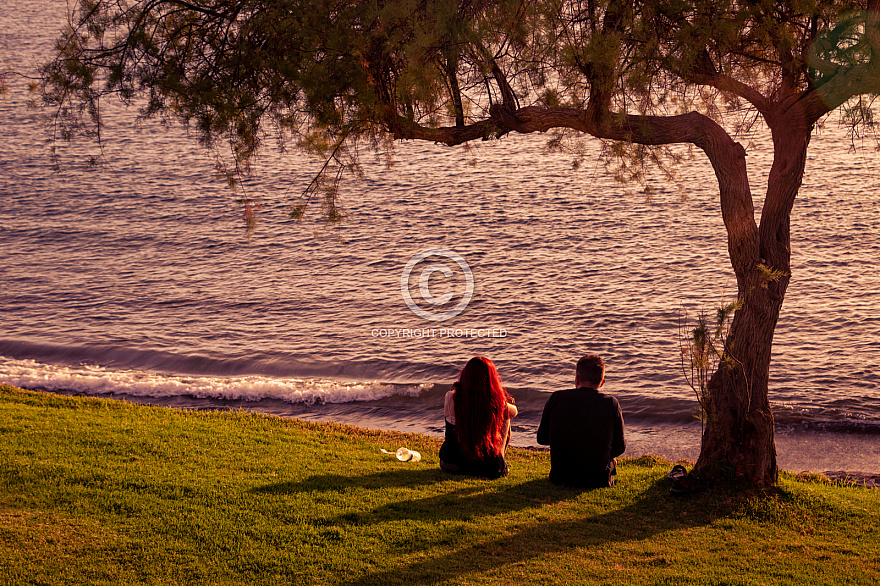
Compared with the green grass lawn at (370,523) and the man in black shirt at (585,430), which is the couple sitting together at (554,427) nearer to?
the man in black shirt at (585,430)

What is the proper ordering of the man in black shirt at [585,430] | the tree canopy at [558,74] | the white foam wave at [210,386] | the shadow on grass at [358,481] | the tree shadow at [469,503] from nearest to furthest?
the tree shadow at [469,503]
the man in black shirt at [585,430]
the tree canopy at [558,74]
the shadow on grass at [358,481]
the white foam wave at [210,386]

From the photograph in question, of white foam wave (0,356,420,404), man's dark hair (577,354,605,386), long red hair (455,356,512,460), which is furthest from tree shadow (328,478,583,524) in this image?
white foam wave (0,356,420,404)

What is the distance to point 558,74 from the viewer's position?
7801mm

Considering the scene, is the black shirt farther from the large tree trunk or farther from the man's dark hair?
the large tree trunk

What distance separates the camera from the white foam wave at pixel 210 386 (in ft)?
46.8

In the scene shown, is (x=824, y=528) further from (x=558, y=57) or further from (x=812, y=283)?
(x=812, y=283)

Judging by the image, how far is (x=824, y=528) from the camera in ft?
21.1

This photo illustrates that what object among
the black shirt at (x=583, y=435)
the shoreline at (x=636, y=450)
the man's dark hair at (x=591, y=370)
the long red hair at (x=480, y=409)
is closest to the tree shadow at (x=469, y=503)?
the black shirt at (x=583, y=435)

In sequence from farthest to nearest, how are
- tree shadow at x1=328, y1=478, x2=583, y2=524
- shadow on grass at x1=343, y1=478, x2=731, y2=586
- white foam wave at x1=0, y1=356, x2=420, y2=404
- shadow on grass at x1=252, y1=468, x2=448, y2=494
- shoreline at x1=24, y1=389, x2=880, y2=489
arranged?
white foam wave at x1=0, y1=356, x2=420, y2=404 → shoreline at x1=24, y1=389, x2=880, y2=489 → shadow on grass at x1=252, y1=468, x2=448, y2=494 → tree shadow at x1=328, y1=478, x2=583, y2=524 → shadow on grass at x1=343, y1=478, x2=731, y2=586

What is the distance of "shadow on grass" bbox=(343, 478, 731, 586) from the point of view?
5.35m

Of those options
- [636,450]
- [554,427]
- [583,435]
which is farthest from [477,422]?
[636,450]

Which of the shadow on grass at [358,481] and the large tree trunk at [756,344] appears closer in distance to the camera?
the shadow on grass at [358,481]

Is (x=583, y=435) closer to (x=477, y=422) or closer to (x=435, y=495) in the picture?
(x=477, y=422)

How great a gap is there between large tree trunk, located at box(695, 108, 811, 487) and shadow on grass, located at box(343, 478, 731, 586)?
Result: 21.9 inches
